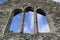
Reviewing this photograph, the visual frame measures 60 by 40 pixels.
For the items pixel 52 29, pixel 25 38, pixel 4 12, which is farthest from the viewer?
pixel 4 12

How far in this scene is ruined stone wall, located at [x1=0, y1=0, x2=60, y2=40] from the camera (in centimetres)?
741

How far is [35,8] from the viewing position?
9.45 meters

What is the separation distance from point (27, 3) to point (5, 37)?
3.14 meters

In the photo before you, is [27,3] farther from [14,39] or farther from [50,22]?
[14,39]

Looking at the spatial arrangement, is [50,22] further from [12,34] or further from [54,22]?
[12,34]

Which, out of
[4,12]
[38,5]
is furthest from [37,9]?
[4,12]

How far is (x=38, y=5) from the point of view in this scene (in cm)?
970

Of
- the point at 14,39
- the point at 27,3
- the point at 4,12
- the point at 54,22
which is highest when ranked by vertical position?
the point at 27,3

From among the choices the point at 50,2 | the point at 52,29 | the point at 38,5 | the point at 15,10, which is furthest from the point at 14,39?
the point at 50,2

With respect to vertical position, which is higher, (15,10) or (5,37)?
(15,10)

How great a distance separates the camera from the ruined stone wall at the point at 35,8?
7.41 metres

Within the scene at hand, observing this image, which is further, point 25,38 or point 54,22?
point 54,22

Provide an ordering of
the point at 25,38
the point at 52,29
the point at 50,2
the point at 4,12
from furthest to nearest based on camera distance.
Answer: the point at 50,2, the point at 4,12, the point at 52,29, the point at 25,38

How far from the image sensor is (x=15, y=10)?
943 centimetres
